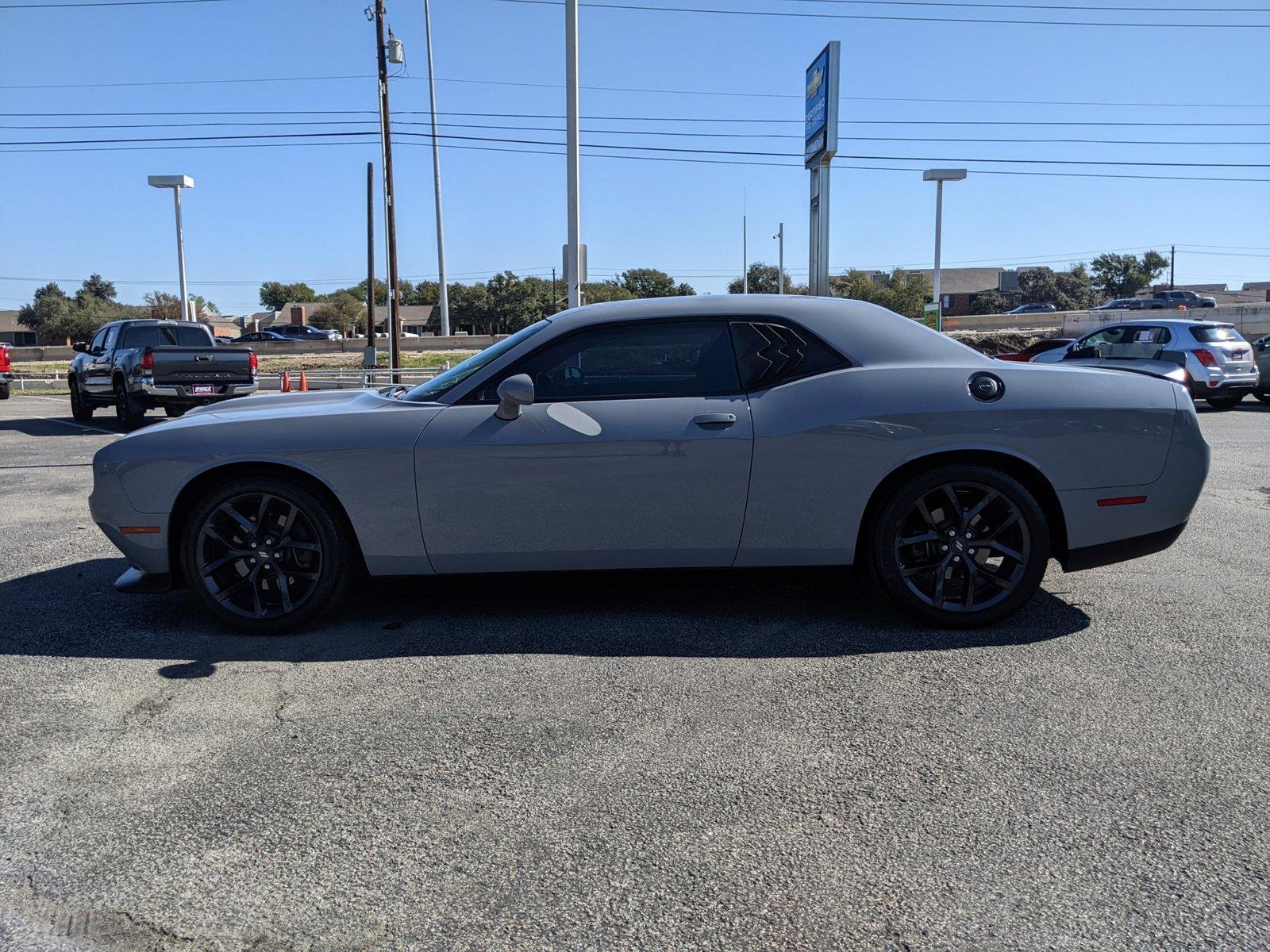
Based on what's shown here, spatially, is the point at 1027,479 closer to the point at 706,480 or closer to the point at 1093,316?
the point at 706,480

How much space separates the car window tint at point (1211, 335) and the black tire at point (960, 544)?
47.7ft

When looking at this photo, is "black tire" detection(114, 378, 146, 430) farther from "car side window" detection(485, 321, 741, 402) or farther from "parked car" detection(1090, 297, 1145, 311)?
"parked car" detection(1090, 297, 1145, 311)

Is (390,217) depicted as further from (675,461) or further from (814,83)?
(675,461)

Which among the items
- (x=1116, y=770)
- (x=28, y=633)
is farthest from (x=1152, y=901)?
(x=28, y=633)

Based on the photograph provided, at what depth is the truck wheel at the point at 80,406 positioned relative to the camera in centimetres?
1638

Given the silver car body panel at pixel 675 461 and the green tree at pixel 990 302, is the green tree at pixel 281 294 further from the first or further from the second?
the silver car body panel at pixel 675 461

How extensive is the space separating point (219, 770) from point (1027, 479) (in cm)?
351

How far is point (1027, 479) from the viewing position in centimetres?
453

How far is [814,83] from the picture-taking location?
64.0ft

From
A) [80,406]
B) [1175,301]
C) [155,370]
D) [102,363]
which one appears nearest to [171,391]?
[155,370]

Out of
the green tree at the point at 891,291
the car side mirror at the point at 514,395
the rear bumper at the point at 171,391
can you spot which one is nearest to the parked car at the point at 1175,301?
the green tree at the point at 891,291

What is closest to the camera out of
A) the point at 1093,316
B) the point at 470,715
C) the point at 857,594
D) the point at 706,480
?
the point at 470,715

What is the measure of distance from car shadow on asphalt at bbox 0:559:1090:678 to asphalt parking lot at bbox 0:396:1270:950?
0.02 meters

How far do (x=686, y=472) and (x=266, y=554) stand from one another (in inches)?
75.8
